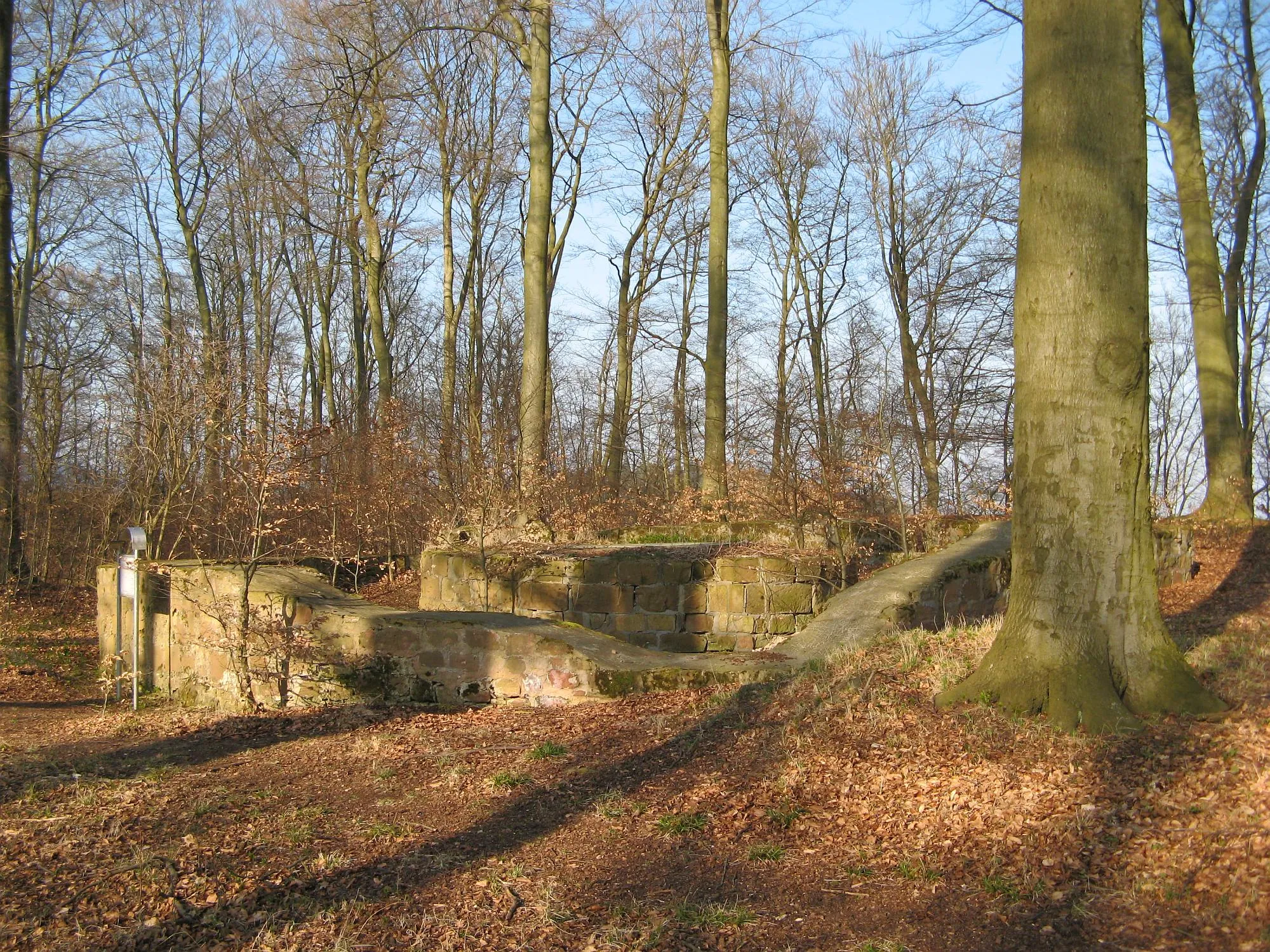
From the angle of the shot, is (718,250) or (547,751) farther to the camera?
(718,250)

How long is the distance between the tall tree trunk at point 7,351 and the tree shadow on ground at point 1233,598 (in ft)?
45.6

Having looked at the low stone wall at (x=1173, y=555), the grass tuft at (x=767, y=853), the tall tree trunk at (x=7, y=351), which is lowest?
the grass tuft at (x=767, y=853)

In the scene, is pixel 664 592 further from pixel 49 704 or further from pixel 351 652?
pixel 49 704

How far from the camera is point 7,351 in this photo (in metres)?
13.4

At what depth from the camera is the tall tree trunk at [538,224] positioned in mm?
13281

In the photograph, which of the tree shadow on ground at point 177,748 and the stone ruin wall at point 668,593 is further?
the stone ruin wall at point 668,593

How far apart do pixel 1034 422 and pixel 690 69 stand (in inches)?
856

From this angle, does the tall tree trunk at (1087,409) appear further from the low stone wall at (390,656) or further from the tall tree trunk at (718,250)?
the tall tree trunk at (718,250)

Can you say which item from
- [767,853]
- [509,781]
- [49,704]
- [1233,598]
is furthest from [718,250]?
[767,853]

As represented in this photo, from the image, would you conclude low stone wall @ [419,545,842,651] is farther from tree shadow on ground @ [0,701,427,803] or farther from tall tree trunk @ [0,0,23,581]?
tall tree trunk @ [0,0,23,581]

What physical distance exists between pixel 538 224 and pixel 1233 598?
31.4 feet

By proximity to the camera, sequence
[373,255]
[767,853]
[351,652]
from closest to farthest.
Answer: [767,853] → [351,652] → [373,255]

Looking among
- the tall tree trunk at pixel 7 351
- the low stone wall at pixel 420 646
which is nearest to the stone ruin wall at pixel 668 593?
the low stone wall at pixel 420 646

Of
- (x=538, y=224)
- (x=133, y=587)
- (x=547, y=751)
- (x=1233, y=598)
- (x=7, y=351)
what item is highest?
(x=538, y=224)
